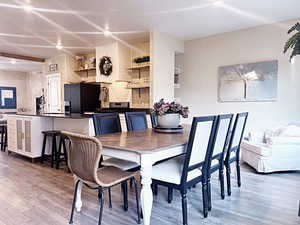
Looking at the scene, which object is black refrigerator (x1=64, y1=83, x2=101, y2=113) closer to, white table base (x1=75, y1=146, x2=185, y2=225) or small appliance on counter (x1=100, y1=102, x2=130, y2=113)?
small appliance on counter (x1=100, y1=102, x2=130, y2=113)

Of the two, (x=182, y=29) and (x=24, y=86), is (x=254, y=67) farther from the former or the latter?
(x=24, y=86)

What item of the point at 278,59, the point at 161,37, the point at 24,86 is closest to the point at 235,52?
the point at 278,59

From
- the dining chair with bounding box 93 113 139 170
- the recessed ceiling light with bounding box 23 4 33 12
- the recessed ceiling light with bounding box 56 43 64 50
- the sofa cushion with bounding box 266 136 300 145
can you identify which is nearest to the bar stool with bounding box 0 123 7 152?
the recessed ceiling light with bounding box 56 43 64 50

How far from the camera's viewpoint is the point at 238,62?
4.86 m

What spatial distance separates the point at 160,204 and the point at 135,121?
117cm

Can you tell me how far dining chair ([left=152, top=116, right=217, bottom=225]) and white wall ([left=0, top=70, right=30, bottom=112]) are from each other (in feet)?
31.5

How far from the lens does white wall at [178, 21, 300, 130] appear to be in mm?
4273

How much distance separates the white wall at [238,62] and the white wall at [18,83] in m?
7.72

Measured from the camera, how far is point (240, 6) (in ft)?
11.8

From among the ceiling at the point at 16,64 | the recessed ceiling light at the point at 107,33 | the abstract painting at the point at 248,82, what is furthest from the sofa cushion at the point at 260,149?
the ceiling at the point at 16,64

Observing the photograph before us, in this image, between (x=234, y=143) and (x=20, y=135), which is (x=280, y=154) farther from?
(x=20, y=135)

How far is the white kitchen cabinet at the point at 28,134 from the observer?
4277 millimetres

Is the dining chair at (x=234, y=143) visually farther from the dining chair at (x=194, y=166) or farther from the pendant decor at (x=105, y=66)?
the pendant decor at (x=105, y=66)

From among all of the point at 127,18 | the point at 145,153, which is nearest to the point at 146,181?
the point at 145,153
